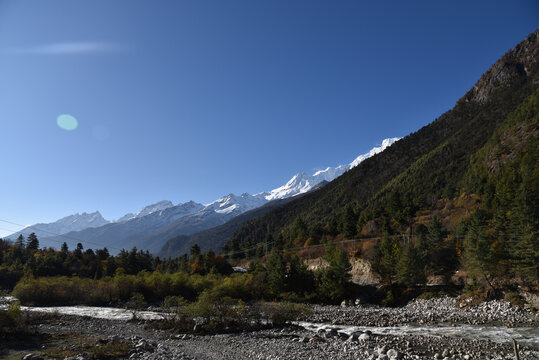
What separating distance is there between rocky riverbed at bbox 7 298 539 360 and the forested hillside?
1133cm

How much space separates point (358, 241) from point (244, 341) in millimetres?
49441

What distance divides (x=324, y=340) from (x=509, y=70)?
207044 mm

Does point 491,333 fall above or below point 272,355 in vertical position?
below

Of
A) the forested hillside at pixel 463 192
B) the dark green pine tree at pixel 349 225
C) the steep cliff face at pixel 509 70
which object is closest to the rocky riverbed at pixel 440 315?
the forested hillside at pixel 463 192

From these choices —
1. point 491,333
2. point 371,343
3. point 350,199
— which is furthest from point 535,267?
point 350,199

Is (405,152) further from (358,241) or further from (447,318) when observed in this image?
(447,318)

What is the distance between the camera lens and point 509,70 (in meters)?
158

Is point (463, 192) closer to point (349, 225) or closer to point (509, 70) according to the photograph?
point (349, 225)

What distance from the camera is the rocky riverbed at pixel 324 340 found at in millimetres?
19484

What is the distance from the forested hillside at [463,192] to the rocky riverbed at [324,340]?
1133 cm

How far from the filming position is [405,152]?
166m

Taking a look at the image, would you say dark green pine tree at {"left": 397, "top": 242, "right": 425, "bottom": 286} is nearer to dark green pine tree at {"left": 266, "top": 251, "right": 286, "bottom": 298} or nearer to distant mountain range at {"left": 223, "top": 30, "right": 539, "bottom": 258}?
distant mountain range at {"left": 223, "top": 30, "right": 539, "bottom": 258}

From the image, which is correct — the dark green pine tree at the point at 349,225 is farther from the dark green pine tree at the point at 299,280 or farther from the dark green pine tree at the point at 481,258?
the dark green pine tree at the point at 481,258

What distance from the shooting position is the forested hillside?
40659 millimetres
